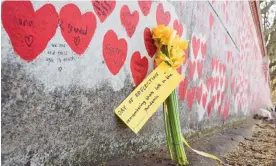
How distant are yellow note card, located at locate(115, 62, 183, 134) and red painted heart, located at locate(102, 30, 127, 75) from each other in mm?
161

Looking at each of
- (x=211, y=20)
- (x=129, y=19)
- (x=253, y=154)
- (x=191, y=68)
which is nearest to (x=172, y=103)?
(x=129, y=19)

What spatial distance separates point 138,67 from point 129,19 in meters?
0.26

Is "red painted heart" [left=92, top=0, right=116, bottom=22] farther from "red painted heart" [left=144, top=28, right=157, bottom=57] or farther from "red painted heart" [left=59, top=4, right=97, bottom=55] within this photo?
"red painted heart" [left=144, top=28, right=157, bottom=57]

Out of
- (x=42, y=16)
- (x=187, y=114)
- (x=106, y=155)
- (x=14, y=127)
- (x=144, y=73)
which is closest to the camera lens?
(x=14, y=127)

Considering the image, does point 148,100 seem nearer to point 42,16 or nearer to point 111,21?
point 111,21

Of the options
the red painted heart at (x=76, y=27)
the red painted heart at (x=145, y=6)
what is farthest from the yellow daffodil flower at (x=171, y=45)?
the red painted heart at (x=76, y=27)

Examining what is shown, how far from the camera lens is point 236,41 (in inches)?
174

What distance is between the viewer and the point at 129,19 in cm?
166

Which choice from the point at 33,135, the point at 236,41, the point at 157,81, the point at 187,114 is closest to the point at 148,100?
the point at 157,81

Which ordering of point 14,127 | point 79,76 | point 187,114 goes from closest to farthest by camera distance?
point 14,127 → point 79,76 → point 187,114

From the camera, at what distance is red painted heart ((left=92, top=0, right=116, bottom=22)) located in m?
1.43

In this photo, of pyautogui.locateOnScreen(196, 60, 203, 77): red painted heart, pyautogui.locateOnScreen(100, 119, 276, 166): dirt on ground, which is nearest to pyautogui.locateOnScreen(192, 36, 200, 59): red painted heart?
pyautogui.locateOnScreen(196, 60, 203, 77): red painted heart

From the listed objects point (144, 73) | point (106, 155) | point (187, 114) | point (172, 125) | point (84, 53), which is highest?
point (84, 53)

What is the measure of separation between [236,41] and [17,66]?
3.80 metres
